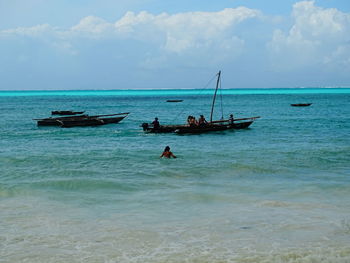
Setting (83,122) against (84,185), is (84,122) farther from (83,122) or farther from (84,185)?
(84,185)

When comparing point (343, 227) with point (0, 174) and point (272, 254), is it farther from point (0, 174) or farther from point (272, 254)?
point (0, 174)

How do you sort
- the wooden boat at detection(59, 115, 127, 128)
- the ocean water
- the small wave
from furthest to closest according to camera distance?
the wooden boat at detection(59, 115, 127, 128) → the small wave → the ocean water

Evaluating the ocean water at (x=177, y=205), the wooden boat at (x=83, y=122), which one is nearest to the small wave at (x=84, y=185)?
the ocean water at (x=177, y=205)

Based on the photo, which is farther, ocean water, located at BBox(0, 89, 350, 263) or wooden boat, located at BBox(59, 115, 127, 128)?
wooden boat, located at BBox(59, 115, 127, 128)

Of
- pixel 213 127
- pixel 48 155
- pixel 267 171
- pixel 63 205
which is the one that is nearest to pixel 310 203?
pixel 267 171

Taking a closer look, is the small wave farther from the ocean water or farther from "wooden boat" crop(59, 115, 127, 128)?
"wooden boat" crop(59, 115, 127, 128)

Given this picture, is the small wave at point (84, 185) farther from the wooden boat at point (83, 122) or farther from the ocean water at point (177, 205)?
the wooden boat at point (83, 122)

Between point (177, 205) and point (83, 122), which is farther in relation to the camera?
point (83, 122)

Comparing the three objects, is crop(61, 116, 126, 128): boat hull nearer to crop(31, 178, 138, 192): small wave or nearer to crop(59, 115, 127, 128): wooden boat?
crop(59, 115, 127, 128): wooden boat

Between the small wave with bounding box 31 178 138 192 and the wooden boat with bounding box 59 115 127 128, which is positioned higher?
the wooden boat with bounding box 59 115 127 128

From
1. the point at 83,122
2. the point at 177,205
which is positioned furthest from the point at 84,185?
the point at 83,122

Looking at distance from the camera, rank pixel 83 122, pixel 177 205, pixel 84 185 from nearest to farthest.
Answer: pixel 177 205
pixel 84 185
pixel 83 122

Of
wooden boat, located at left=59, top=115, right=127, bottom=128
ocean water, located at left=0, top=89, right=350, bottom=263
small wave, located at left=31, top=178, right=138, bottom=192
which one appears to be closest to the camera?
ocean water, located at left=0, top=89, right=350, bottom=263

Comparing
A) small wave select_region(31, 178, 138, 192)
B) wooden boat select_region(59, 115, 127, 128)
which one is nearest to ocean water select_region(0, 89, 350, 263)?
small wave select_region(31, 178, 138, 192)
